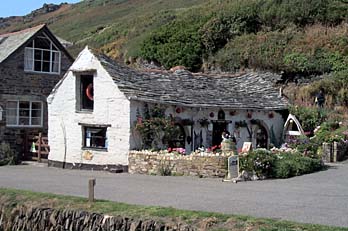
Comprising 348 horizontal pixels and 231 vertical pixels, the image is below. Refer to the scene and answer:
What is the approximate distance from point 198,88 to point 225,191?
1278 cm

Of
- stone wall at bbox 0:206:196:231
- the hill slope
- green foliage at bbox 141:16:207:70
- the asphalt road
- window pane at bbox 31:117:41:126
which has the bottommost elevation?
stone wall at bbox 0:206:196:231

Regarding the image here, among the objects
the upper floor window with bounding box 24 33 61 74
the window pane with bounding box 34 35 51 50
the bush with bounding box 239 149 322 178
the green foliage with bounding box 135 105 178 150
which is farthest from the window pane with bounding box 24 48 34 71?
the bush with bounding box 239 149 322 178

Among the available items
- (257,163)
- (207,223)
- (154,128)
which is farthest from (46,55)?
(207,223)

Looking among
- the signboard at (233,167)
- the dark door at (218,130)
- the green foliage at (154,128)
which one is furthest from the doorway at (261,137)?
the signboard at (233,167)

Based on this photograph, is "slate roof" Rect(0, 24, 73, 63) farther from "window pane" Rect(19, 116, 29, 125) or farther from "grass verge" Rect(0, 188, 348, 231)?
"grass verge" Rect(0, 188, 348, 231)

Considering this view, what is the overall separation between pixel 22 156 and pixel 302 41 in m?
17.7

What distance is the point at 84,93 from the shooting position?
1126 inches

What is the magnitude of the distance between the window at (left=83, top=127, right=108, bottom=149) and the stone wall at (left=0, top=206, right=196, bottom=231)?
35.2 ft

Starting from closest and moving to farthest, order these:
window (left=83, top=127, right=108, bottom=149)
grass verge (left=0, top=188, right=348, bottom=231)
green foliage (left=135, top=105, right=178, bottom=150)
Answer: grass verge (left=0, top=188, right=348, bottom=231) → green foliage (left=135, top=105, right=178, bottom=150) → window (left=83, top=127, right=108, bottom=149)

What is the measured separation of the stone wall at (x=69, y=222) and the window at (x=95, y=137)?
10.7m

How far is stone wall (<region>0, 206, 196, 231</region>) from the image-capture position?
13520mm

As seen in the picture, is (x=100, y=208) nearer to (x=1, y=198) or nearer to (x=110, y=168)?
(x=1, y=198)

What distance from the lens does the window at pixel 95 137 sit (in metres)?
27.3

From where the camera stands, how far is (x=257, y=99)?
105ft
